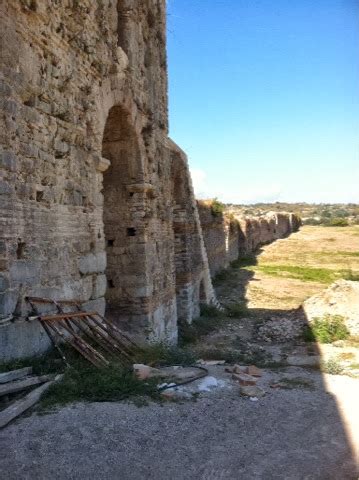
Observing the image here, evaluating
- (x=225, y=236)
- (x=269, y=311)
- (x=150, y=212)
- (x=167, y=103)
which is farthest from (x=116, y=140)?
(x=225, y=236)

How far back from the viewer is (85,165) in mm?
6859

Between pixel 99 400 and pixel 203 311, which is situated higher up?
pixel 99 400

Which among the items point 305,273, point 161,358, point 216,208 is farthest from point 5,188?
point 305,273

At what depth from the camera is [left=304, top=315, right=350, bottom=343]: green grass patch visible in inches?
402

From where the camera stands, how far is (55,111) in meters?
6.08

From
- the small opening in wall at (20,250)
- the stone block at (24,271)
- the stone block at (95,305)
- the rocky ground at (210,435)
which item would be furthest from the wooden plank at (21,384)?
the stone block at (95,305)

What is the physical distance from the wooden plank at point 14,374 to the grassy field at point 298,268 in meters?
11.0

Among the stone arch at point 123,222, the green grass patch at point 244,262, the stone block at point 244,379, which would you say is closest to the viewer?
the stone block at point 244,379

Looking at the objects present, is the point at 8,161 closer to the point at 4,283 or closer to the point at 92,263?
the point at 4,283

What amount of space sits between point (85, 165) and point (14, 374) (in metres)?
3.25

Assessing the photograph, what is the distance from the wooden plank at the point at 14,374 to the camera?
448 centimetres

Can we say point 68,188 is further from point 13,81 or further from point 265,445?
point 265,445

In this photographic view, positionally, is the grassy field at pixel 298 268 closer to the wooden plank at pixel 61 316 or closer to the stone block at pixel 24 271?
the wooden plank at pixel 61 316

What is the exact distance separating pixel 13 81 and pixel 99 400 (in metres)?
3.42
